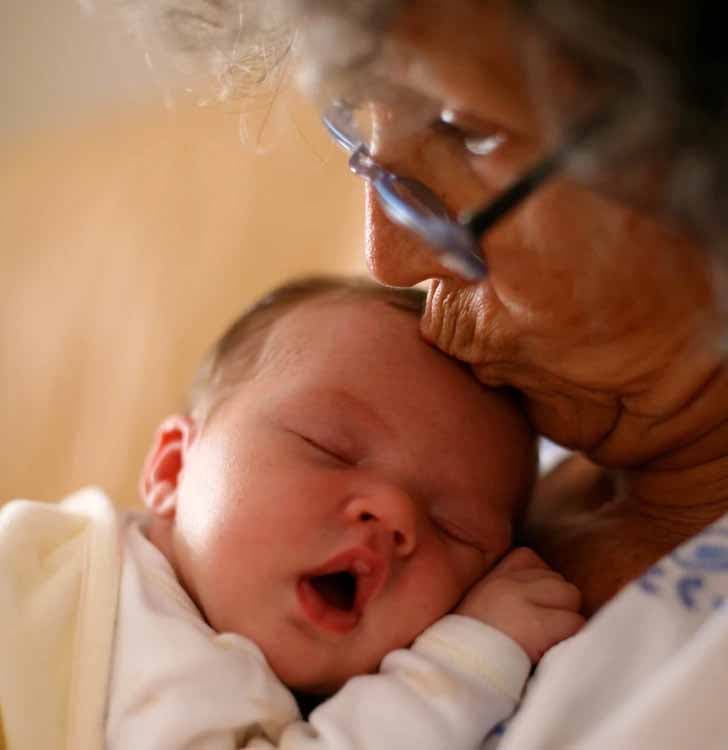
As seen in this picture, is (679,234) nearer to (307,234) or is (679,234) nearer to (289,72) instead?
(289,72)

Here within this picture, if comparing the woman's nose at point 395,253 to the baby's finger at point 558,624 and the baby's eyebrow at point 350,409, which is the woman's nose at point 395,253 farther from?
the baby's finger at point 558,624

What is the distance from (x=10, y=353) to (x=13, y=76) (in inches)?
27.7

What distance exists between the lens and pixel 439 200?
2.18 feet

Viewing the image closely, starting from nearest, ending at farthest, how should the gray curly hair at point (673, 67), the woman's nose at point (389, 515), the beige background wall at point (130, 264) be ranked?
the gray curly hair at point (673, 67) < the woman's nose at point (389, 515) < the beige background wall at point (130, 264)

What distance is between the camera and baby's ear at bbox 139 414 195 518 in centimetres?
94

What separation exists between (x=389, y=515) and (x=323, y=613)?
9 centimetres

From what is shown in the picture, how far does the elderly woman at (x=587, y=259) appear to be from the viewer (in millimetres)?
418

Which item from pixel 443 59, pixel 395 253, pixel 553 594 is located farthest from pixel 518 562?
pixel 443 59

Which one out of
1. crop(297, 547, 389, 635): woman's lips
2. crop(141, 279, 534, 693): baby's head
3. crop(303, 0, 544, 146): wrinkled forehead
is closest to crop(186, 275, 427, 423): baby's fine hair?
crop(141, 279, 534, 693): baby's head

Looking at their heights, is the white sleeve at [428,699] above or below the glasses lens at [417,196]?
below

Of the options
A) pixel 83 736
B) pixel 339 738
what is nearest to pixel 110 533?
pixel 83 736

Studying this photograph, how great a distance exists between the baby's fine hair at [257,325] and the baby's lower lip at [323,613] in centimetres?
22

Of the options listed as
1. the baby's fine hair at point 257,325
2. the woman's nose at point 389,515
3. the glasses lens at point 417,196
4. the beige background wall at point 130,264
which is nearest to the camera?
the glasses lens at point 417,196

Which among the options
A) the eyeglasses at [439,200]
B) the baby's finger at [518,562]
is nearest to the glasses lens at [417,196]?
the eyeglasses at [439,200]
